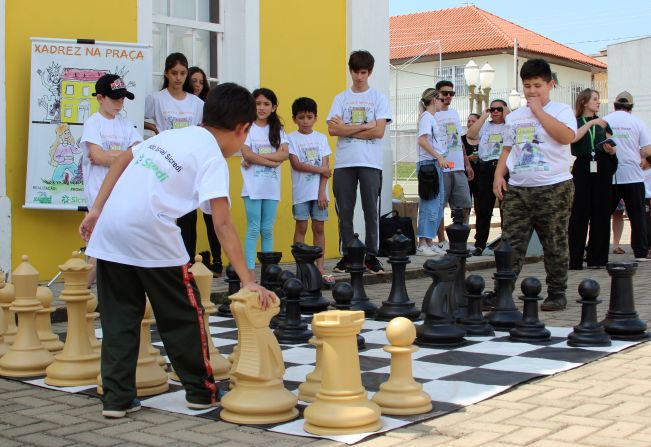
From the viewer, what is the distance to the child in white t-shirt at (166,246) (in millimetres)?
3836

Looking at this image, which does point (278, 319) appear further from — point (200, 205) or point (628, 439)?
point (628, 439)

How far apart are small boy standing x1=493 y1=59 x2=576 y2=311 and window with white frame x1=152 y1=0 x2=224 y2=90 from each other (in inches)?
148

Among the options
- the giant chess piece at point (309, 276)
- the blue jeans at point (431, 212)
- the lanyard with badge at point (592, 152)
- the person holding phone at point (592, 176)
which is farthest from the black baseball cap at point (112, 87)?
the lanyard with badge at point (592, 152)

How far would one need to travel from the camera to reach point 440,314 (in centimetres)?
522

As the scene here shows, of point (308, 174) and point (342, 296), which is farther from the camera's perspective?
point (308, 174)

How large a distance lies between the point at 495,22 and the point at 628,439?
4590 centimetres

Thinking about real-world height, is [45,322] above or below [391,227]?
below

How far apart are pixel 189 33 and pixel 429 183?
2924 mm

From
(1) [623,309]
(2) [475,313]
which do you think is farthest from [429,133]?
(1) [623,309]

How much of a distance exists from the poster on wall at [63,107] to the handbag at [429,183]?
132 inches

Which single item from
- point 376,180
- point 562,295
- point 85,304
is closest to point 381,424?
point 85,304

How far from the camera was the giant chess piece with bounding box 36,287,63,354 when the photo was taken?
4980 millimetres

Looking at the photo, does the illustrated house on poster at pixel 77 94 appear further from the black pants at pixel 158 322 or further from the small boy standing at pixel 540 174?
the black pants at pixel 158 322

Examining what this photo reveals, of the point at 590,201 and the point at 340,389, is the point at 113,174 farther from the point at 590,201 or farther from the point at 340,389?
the point at 590,201
